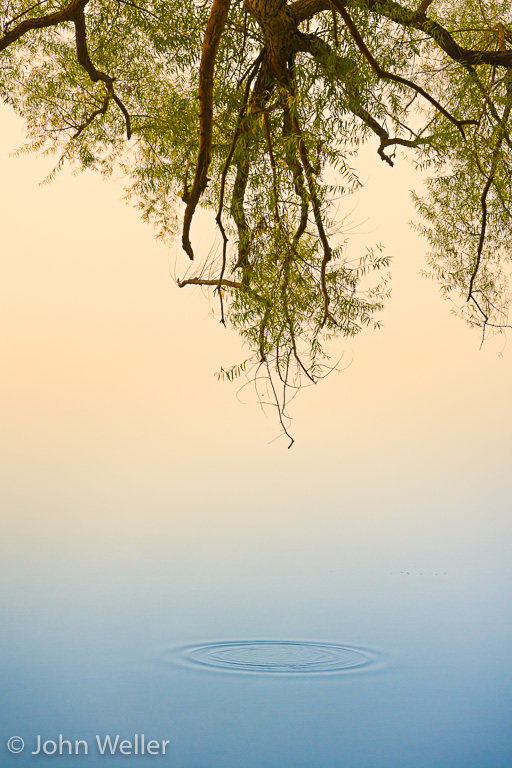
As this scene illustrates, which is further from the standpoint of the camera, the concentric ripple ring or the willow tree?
the concentric ripple ring

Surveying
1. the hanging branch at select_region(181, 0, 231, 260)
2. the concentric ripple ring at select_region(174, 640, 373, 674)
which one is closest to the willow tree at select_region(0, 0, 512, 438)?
the hanging branch at select_region(181, 0, 231, 260)

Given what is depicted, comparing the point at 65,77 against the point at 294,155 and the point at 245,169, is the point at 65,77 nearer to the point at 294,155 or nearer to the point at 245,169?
the point at 245,169

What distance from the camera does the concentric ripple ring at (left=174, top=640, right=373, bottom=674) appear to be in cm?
486

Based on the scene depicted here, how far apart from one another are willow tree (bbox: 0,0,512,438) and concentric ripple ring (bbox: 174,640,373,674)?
183cm

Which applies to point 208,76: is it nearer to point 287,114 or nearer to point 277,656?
point 287,114

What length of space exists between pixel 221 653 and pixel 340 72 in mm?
3219

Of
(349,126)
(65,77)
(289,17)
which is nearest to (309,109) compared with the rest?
(349,126)

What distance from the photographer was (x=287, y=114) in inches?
157

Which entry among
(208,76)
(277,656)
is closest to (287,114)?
(208,76)

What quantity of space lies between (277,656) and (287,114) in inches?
117

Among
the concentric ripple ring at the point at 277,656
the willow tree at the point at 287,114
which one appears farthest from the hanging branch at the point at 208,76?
the concentric ripple ring at the point at 277,656

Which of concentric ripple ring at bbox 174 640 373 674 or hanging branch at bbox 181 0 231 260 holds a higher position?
hanging branch at bbox 181 0 231 260

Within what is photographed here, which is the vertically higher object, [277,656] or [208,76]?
[208,76]

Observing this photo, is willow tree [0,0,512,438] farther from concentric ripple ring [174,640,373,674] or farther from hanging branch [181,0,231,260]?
concentric ripple ring [174,640,373,674]
